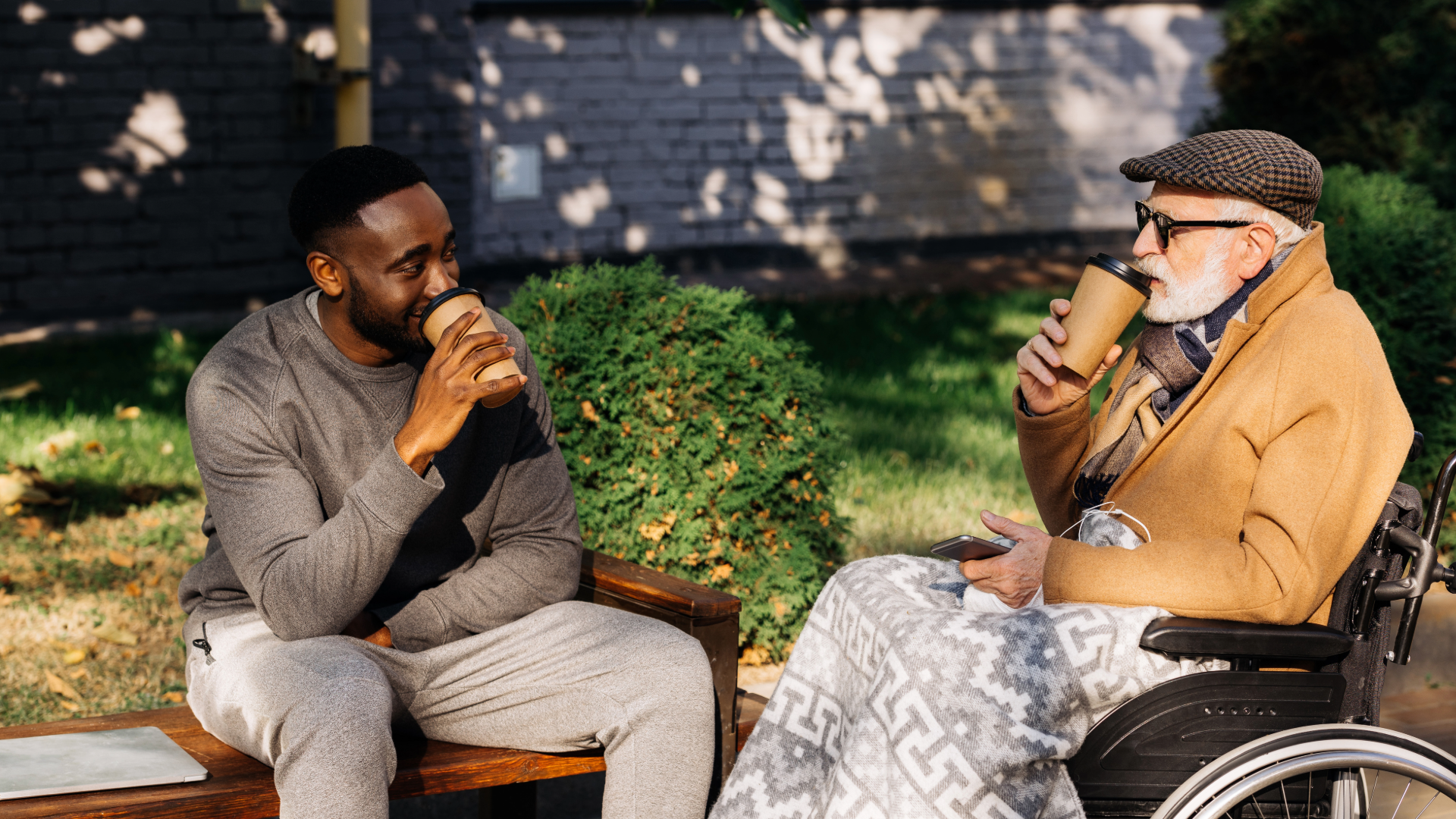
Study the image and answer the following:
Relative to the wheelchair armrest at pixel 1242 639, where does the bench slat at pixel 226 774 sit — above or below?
below

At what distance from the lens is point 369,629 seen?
2957mm

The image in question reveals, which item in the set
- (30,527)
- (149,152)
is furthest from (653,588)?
(149,152)

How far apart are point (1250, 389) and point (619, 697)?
4.49ft

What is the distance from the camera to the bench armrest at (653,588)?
10.4 ft

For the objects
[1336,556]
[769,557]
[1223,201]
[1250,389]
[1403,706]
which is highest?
[1223,201]

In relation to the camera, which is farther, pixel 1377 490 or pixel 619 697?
pixel 619 697

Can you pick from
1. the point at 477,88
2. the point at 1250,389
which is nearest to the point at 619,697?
the point at 1250,389

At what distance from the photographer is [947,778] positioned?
258 cm

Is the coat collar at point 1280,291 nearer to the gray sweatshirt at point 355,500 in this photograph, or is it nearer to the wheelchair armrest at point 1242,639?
the wheelchair armrest at point 1242,639

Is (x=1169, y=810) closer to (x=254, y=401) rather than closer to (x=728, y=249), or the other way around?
(x=254, y=401)

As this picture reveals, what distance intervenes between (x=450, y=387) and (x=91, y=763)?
951 mm

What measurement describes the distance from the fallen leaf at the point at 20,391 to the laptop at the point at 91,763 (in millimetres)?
4913

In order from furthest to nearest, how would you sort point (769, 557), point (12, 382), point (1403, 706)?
point (12, 382) → point (1403, 706) → point (769, 557)


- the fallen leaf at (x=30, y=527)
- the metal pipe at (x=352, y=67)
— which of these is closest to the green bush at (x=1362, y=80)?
the metal pipe at (x=352, y=67)
